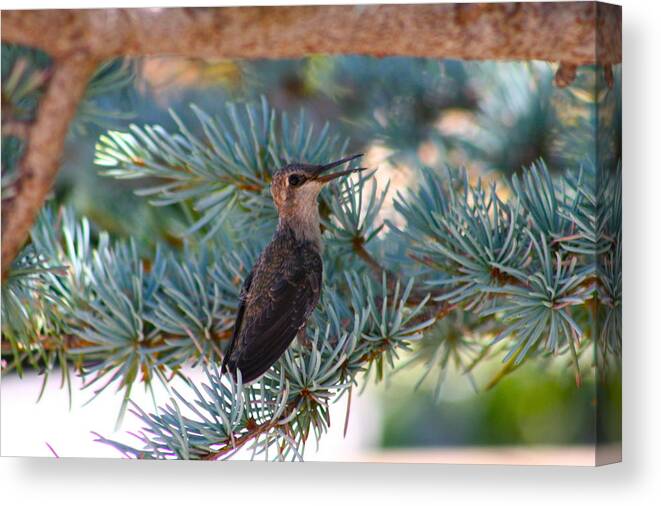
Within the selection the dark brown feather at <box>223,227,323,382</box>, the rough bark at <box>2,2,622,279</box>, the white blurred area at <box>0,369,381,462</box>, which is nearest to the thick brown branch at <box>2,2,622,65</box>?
the rough bark at <box>2,2,622,279</box>

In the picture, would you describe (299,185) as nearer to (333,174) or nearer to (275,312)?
(333,174)

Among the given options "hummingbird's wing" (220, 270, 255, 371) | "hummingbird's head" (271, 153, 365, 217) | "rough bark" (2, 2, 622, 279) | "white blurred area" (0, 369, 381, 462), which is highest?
"rough bark" (2, 2, 622, 279)

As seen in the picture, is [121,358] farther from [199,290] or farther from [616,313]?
[616,313]

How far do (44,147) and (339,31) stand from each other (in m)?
0.44

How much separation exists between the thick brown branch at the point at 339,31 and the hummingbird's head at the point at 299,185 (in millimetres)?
176

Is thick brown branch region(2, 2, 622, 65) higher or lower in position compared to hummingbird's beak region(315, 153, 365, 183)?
higher

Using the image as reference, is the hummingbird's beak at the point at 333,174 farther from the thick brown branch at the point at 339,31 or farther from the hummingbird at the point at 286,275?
the thick brown branch at the point at 339,31

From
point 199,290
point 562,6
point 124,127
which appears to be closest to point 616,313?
point 562,6

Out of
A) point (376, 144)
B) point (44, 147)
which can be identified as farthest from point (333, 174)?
point (44, 147)

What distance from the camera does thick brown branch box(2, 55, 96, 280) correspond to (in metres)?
1.45

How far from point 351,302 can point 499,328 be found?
0.20 metres

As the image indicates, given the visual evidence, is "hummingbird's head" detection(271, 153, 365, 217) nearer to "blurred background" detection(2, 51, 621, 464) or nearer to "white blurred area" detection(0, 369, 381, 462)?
"blurred background" detection(2, 51, 621, 464)

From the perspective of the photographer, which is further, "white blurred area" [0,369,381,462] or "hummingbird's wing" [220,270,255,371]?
"white blurred area" [0,369,381,462]

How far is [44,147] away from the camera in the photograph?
4.76ft
